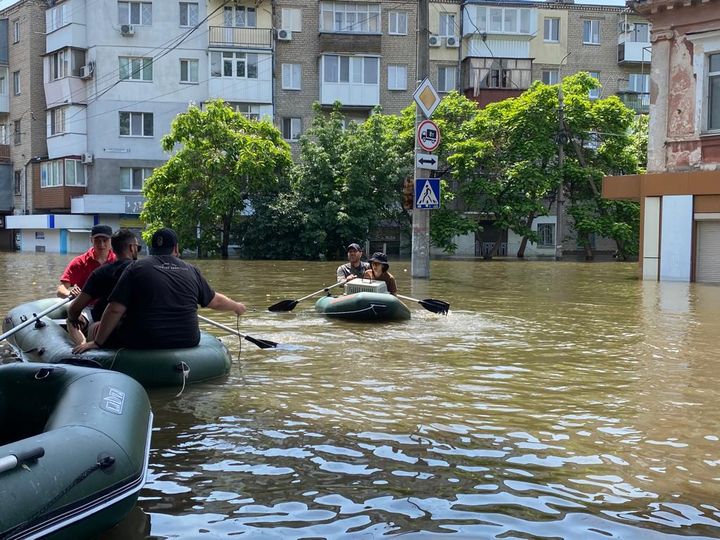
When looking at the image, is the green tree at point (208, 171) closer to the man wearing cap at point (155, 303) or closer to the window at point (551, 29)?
the window at point (551, 29)

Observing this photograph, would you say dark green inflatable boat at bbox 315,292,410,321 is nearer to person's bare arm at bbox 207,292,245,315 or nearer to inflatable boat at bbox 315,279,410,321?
inflatable boat at bbox 315,279,410,321

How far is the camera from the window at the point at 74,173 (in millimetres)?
45441

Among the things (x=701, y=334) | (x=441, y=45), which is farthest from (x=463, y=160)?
(x=701, y=334)

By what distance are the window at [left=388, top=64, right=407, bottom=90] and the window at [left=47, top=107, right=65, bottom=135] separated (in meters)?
17.3

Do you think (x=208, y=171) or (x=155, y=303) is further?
(x=208, y=171)

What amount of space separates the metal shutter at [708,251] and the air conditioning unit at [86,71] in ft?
109

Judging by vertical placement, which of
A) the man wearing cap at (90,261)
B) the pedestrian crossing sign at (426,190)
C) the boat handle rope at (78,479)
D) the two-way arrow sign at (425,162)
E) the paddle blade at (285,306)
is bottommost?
the paddle blade at (285,306)

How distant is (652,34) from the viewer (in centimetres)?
2177

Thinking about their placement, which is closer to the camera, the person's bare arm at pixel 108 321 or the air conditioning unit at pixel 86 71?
the person's bare arm at pixel 108 321

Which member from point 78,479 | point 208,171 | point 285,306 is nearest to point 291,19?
point 208,171

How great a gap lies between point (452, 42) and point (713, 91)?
25331 mm

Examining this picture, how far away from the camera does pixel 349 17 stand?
44281mm

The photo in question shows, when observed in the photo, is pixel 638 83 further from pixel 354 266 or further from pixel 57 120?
pixel 354 266

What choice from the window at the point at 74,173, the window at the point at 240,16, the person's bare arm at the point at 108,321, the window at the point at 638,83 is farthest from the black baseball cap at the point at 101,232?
the window at the point at 638,83
